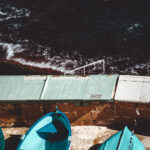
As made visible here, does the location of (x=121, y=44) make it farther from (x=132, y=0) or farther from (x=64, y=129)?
(x=64, y=129)

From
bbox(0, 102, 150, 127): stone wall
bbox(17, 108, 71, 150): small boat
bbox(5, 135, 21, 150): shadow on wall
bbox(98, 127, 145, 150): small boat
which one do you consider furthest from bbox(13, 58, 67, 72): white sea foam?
bbox(98, 127, 145, 150): small boat

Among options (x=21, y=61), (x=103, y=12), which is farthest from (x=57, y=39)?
(x=103, y=12)

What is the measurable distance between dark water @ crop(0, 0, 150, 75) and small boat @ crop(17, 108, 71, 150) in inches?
323

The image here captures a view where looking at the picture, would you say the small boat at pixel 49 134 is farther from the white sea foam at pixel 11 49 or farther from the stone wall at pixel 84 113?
the white sea foam at pixel 11 49

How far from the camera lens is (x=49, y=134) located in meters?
6.31

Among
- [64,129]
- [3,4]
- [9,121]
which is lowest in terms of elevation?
[3,4]

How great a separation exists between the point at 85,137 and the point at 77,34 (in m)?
12.4

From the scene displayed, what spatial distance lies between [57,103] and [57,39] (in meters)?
11.5

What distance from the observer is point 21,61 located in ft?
50.9

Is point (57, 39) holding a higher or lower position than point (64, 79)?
lower

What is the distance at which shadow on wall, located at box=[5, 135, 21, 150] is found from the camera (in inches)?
261

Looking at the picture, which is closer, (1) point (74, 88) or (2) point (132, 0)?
(1) point (74, 88)

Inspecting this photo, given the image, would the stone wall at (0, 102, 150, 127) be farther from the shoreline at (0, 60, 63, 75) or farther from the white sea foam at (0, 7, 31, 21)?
the white sea foam at (0, 7, 31, 21)

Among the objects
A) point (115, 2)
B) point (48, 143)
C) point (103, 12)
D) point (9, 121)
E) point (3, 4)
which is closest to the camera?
point (48, 143)
